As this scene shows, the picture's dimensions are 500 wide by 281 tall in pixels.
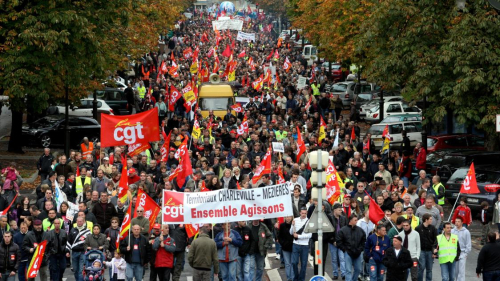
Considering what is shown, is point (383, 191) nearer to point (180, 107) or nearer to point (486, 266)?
point (486, 266)

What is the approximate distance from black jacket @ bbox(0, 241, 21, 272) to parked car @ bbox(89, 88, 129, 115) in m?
29.3

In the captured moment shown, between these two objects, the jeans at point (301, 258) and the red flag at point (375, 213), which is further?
the red flag at point (375, 213)

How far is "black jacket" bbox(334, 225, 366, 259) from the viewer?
58.7ft

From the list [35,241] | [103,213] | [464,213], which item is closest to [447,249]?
[464,213]

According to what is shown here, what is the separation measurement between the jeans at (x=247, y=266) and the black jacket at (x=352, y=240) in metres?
1.62

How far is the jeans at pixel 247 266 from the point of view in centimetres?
1775

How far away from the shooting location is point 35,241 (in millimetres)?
17719

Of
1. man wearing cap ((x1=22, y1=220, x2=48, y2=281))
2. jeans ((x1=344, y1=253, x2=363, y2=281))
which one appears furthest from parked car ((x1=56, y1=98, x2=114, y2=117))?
jeans ((x1=344, y1=253, x2=363, y2=281))

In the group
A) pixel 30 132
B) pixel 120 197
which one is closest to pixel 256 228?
pixel 120 197

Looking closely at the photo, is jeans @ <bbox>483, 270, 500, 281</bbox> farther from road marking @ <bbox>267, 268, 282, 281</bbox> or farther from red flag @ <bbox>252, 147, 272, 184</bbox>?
red flag @ <bbox>252, 147, 272, 184</bbox>

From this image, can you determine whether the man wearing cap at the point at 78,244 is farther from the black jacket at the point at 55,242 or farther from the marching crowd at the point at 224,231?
the black jacket at the point at 55,242

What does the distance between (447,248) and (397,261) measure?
4.39 ft

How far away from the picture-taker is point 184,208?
17312mm

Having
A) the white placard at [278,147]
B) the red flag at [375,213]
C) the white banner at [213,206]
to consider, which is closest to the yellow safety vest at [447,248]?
the red flag at [375,213]
